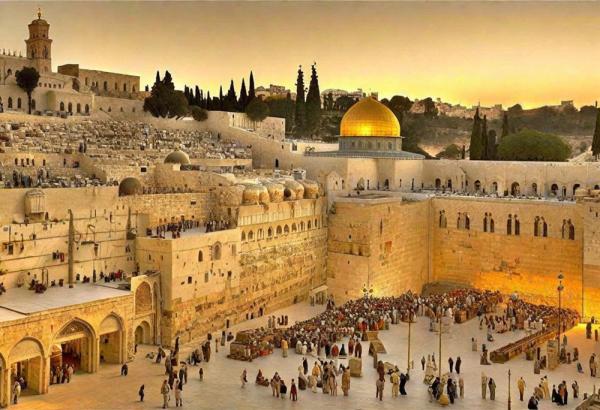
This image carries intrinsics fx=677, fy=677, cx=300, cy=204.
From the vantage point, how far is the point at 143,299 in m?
22.6

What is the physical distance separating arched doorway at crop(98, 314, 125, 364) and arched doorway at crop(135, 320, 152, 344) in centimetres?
166

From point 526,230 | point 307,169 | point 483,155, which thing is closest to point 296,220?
point 307,169

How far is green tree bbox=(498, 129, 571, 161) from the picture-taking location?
141 feet

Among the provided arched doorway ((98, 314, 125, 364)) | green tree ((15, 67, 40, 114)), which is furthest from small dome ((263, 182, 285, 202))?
green tree ((15, 67, 40, 114))

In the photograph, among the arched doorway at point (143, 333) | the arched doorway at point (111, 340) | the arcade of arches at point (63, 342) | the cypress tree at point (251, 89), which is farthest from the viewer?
the cypress tree at point (251, 89)

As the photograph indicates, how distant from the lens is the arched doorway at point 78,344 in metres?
19.4

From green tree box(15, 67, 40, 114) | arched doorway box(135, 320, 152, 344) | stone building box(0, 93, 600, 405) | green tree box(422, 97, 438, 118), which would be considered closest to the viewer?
stone building box(0, 93, 600, 405)

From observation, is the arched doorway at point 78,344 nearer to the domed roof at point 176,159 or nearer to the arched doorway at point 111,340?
the arched doorway at point 111,340

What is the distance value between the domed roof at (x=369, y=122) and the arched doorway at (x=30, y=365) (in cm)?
2328

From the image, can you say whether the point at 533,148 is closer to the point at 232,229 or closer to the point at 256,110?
the point at 256,110

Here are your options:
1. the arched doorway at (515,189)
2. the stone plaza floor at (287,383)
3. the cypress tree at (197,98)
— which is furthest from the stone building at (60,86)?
the arched doorway at (515,189)

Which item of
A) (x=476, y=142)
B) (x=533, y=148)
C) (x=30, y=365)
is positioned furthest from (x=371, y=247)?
(x=533, y=148)

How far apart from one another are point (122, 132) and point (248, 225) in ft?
38.2

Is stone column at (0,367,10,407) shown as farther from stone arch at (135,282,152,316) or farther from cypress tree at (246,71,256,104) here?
cypress tree at (246,71,256,104)
